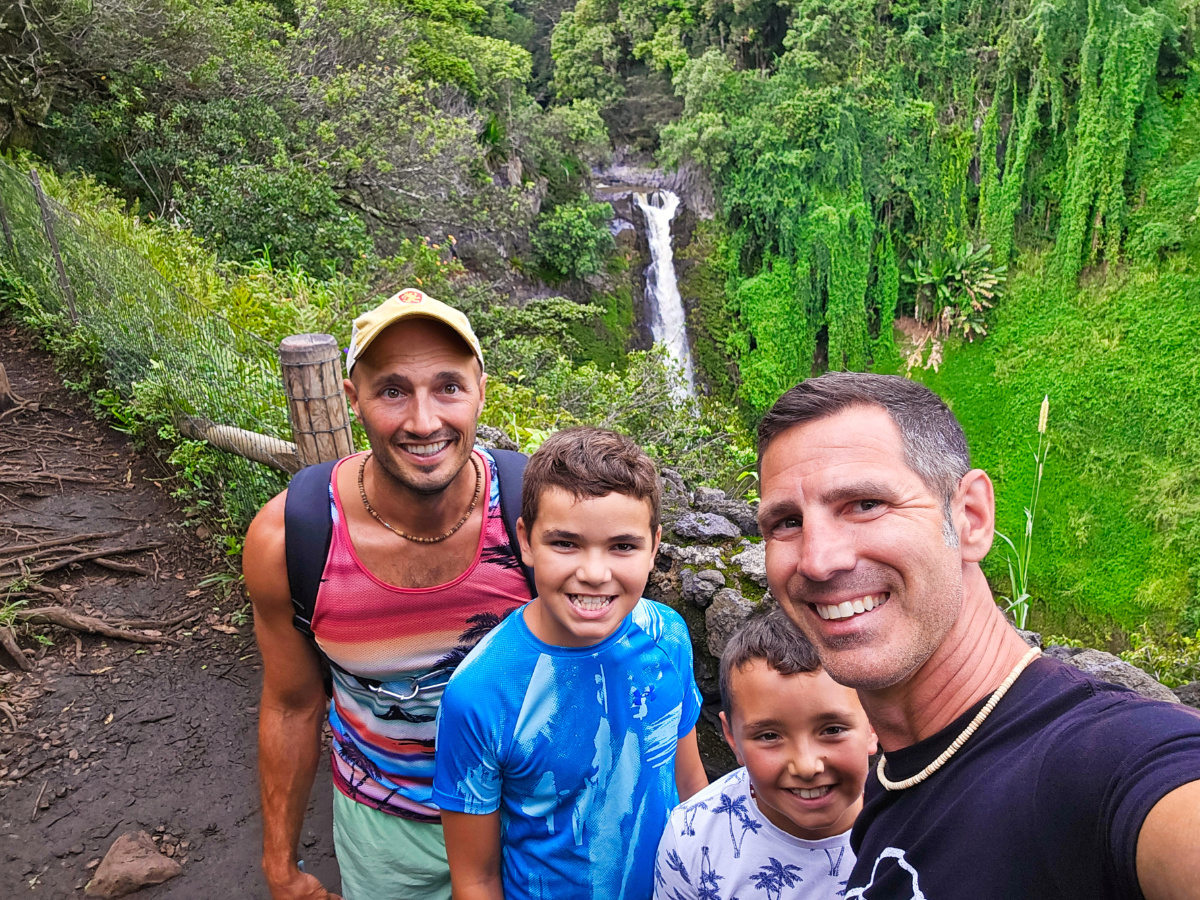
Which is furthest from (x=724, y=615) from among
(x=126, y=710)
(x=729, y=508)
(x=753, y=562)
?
(x=126, y=710)

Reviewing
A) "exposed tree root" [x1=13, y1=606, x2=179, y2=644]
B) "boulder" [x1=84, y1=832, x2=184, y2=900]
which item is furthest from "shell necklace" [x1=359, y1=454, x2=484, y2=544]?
"exposed tree root" [x1=13, y1=606, x2=179, y2=644]

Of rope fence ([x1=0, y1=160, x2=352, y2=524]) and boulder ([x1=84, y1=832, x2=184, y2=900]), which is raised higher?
rope fence ([x1=0, y1=160, x2=352, y2=524])

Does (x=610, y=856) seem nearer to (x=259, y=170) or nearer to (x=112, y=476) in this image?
(x=112, y=476)

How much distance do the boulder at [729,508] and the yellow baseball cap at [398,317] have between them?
2000 millimetres

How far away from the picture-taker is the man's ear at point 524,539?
5.44ft

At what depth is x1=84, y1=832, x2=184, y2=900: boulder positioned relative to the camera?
2904 millimetres

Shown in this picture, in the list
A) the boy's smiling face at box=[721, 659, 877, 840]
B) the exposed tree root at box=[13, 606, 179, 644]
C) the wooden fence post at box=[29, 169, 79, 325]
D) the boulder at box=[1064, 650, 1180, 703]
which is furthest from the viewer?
the wooden fence post at box=[29, 169, 79, 325]

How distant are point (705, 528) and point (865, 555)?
2263 mm

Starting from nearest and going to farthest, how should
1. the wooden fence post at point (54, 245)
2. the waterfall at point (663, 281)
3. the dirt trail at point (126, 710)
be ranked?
the dirt trail at point (126, 710) → the wooden fence post at point (54, 245) → the waterfall at point (663, 281)

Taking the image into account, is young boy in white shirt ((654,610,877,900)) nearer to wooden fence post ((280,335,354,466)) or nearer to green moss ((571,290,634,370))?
wooden fence post ((280,335,354,466))

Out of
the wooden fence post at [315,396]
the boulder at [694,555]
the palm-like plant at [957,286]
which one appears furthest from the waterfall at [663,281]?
the wooden fence post at [315,396]

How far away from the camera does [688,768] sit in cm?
179

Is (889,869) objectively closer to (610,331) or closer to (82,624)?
(82,624)

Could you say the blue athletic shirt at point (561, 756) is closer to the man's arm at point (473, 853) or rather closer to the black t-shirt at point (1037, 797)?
the man's arm at point (473, 853)
